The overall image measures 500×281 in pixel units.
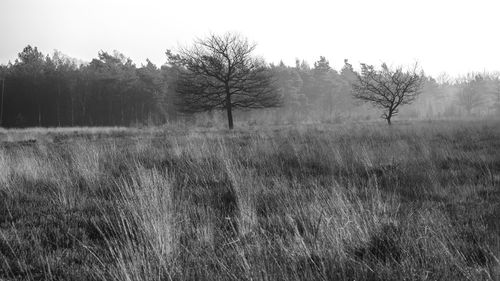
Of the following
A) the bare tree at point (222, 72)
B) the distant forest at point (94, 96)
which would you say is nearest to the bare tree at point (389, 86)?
the bare tree at point (222, 72)

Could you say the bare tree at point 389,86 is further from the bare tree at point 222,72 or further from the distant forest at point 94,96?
the distant forest at point 94,96

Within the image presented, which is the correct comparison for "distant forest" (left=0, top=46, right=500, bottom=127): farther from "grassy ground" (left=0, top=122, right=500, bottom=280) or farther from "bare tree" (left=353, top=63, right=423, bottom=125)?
"grassy ground" (left=0, top=122, right=500, bottom=280)

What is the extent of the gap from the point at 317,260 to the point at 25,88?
56009 millimetres

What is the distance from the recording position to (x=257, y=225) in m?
2.69

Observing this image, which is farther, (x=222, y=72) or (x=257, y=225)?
(x=222, y=72)

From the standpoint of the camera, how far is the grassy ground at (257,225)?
191 centimetres

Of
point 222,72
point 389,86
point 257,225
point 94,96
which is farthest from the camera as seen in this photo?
point 94,96

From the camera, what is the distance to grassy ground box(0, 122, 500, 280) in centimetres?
191

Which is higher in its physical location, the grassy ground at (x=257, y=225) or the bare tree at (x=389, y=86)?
the bare tree at (x=389, y=86)

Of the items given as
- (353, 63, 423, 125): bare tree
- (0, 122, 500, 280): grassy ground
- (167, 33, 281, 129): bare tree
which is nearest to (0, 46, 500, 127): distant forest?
(167, 33, 281, 129): bare tree

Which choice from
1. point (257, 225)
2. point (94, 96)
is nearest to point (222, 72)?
point (257, 225)

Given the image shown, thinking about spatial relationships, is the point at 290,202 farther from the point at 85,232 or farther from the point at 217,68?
the point at 217,68

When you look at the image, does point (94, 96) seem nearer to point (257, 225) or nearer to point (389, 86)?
point (389, 86)

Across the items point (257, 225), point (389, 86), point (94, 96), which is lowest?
point (257, 225)
